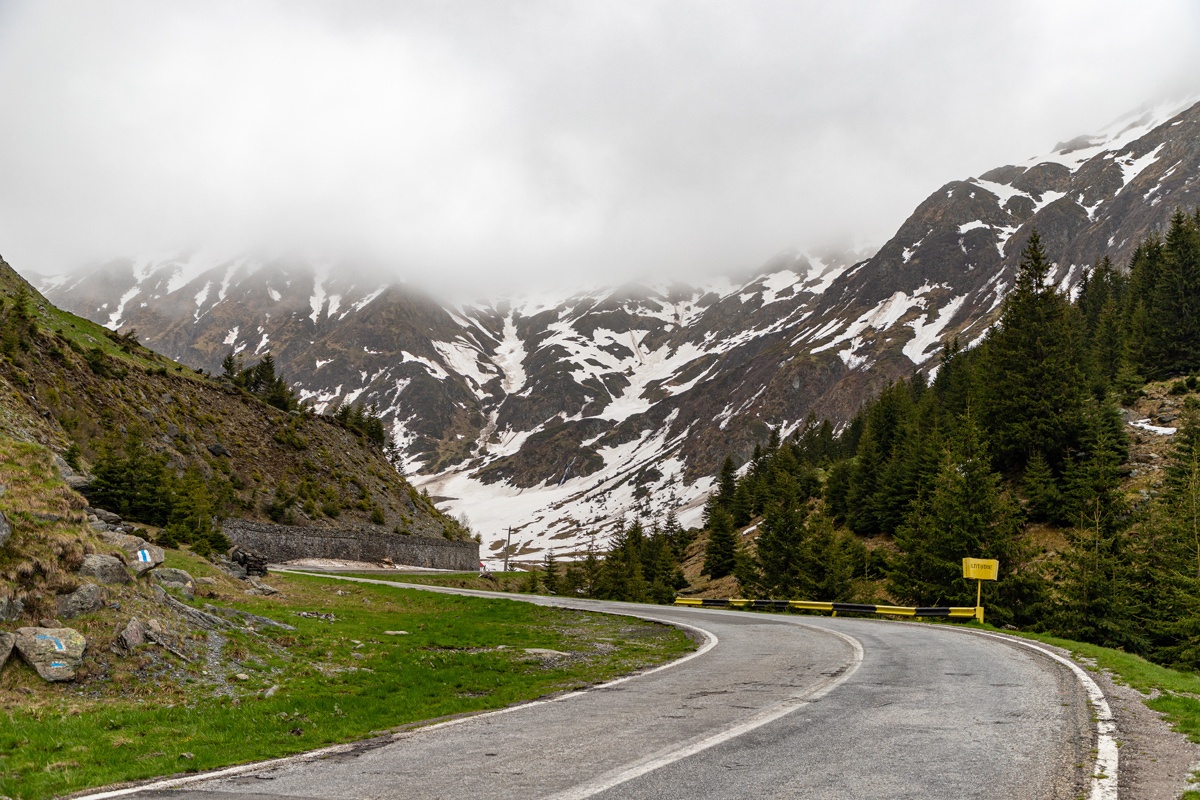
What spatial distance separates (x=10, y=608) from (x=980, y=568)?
3458 centimetres

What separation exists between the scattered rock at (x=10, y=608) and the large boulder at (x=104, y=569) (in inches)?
61.7

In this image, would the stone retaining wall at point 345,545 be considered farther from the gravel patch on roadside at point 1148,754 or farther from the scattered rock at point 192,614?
the gravel patch on roadside at point 1148,754

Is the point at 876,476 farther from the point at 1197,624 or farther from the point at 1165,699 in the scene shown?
the point at 1165,699

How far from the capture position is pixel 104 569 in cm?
1506

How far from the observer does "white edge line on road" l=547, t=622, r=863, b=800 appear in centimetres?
705

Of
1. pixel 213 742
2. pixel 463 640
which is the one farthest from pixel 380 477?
pixel 213 742

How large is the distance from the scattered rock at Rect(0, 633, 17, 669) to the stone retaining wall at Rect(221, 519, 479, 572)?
153 ft

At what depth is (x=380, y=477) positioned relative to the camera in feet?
299

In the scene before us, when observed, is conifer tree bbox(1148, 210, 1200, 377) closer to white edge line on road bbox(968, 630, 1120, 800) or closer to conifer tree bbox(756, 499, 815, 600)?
conifer tree bbox(756, 499, 815, 600)

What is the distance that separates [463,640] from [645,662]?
24.0 feet

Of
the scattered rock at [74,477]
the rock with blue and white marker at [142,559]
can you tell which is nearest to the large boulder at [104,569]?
the rock with blue and white marker at [142,559]

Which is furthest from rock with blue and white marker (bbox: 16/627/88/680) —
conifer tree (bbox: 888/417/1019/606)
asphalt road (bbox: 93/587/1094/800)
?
conifer tree (bbox: 888/417/1019/606)

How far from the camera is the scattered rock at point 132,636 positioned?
13672 mm

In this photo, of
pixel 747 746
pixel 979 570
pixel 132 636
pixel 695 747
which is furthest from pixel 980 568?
pixel 132 636
